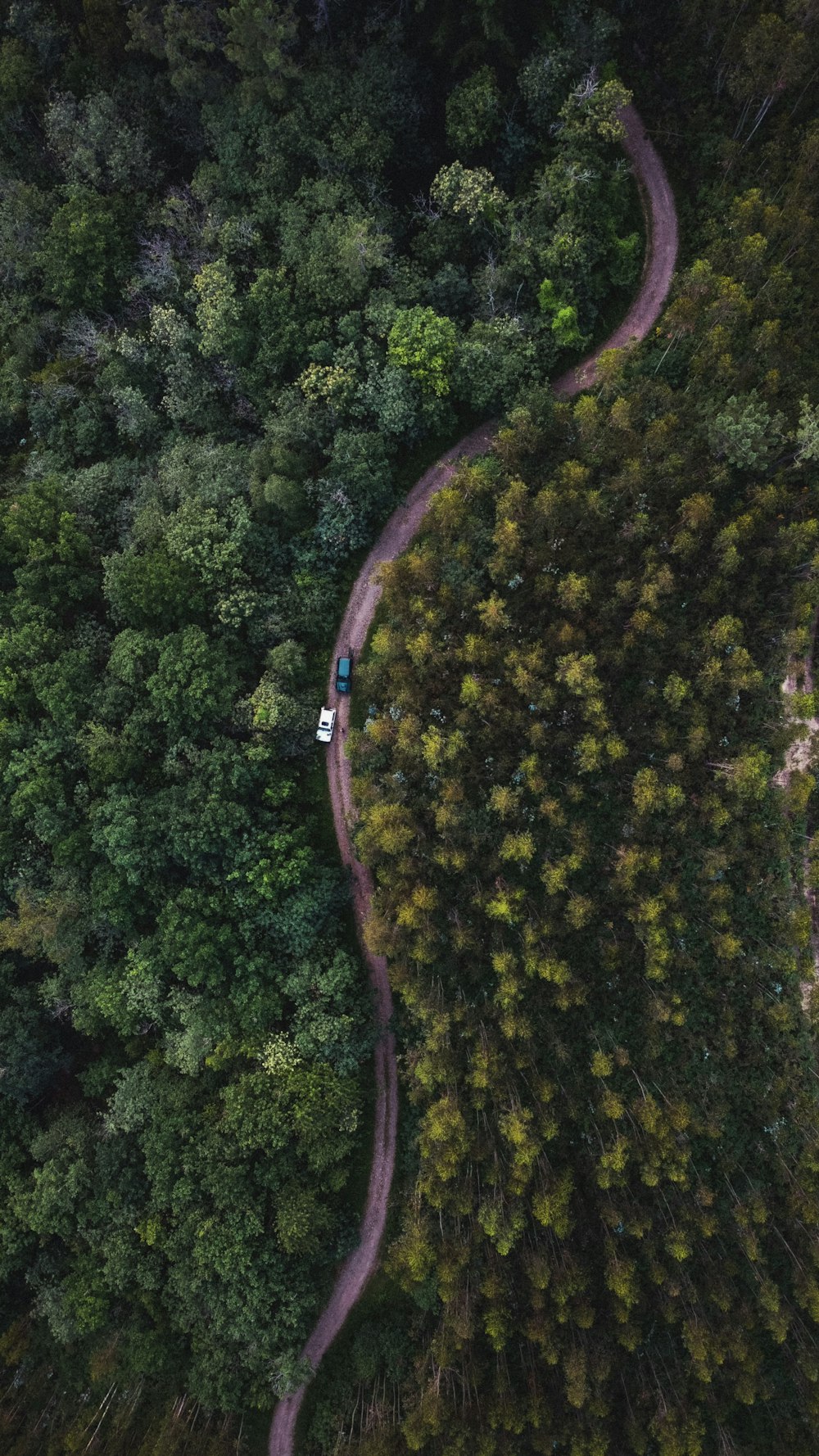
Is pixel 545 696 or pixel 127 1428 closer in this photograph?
pixel 545 696

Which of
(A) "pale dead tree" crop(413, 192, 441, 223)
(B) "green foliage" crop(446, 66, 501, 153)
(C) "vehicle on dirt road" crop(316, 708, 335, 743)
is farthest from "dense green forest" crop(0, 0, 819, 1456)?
(A) "pale dead tree" crop(413, 192, 441, 223)

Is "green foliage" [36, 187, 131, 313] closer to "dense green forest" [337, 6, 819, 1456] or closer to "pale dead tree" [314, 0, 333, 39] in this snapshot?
"pale dead tree" [314, 0, 333, 39]

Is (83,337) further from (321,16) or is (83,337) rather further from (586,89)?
(586,89)

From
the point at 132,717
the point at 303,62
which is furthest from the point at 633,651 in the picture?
the point at 303,62

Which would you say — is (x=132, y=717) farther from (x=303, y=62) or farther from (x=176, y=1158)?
(x=303, y=62)

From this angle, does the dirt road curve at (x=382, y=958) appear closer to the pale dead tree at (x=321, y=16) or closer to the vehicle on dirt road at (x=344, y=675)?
the vehicle on dirt road at (x=344, y=675)

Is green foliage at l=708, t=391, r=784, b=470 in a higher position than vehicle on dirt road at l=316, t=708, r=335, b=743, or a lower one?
higher

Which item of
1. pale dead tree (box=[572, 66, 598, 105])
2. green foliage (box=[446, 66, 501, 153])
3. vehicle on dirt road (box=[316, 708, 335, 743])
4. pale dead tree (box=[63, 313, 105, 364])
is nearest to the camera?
pale dead tree (box=[572, 66, 598, 105])

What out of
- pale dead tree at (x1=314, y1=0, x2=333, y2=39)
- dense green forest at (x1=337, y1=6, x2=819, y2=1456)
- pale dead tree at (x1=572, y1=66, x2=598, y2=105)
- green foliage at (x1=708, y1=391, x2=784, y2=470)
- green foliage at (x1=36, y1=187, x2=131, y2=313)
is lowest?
dense green forest at (x1=337, y1=6, x2=819, y2=1456)
